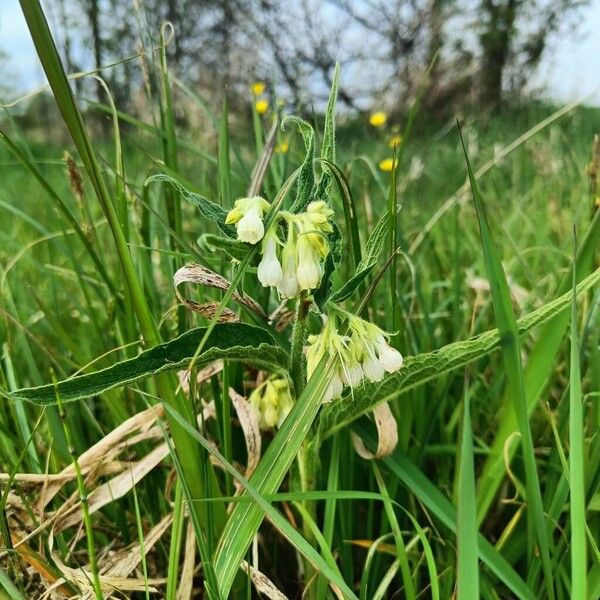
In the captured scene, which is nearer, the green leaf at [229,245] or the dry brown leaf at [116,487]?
the green leaf at [229,245]

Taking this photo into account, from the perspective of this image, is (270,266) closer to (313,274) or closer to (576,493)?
(313,274)

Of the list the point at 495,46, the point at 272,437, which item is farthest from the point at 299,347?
the point at 495,46

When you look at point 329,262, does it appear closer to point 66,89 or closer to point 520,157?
point 66,89

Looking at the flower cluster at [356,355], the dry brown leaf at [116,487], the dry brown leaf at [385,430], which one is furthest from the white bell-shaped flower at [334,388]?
the dry brown leaf at [116,487]

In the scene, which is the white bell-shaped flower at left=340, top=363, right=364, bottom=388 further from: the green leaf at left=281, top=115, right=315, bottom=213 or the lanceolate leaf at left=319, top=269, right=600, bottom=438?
the green leaf at left=281, top=115, right=315, bottom=213

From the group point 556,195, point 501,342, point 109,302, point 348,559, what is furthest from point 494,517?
point 556,195

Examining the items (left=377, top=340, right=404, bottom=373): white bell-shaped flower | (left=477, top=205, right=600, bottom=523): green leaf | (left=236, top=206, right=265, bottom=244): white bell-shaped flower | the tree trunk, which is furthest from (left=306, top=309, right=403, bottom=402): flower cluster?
the tree trunk

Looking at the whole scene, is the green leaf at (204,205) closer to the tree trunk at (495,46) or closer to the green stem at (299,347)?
the green stem at (299,347)
